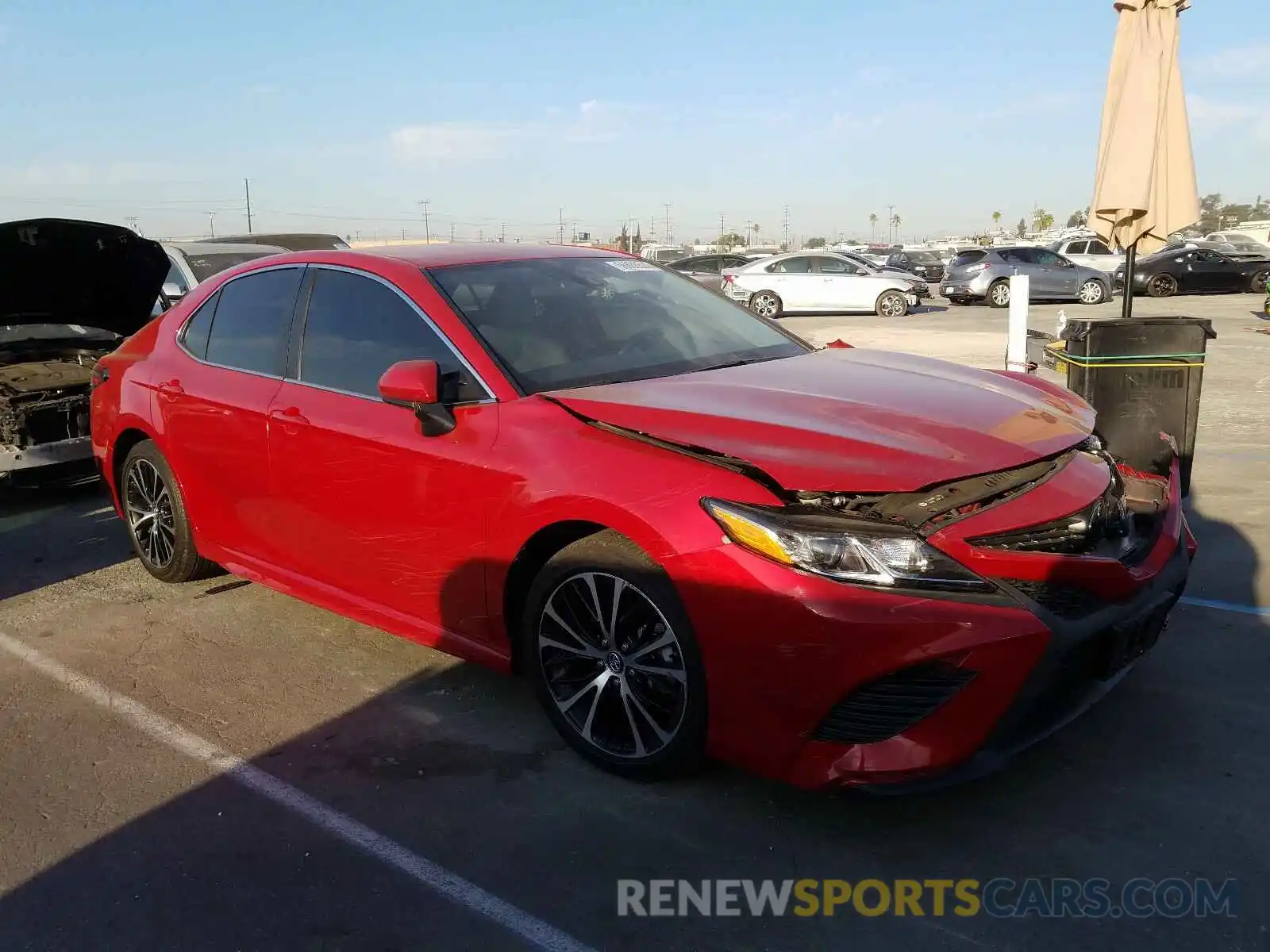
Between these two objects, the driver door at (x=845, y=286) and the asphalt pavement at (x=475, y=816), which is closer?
the asphalt pavement at (x=475, y=816)

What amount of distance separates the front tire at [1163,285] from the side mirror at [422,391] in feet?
92.0

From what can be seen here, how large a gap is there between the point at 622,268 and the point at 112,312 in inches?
185

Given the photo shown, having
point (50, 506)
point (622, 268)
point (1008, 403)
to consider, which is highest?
point (622, 268)

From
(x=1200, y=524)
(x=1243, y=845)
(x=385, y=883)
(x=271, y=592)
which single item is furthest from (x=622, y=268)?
(x=1200, y=524)

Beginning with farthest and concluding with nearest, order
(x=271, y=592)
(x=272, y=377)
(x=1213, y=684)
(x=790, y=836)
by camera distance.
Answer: (x=271, y=592) < (x=272, y=377) < (x=1213, y=684) < (x=790, y=836)

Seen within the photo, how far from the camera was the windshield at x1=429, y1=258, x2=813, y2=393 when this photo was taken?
12.3ft

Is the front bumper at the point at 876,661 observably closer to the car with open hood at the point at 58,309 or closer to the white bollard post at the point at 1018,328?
the white bollard post at the point at 1018,328

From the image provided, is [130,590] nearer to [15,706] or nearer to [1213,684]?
[15,706]

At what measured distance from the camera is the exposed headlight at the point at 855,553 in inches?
106

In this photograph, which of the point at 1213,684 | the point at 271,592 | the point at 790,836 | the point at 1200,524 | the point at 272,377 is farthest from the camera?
the point at 1200,524

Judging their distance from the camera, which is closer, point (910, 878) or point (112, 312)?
point (910, 878)

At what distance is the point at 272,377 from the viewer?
14.2 feet

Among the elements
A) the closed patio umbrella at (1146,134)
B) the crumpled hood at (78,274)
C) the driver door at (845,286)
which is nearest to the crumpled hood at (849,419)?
the closed patio umbrella at (1146,134)

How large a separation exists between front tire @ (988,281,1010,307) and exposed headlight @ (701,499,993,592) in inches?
954
